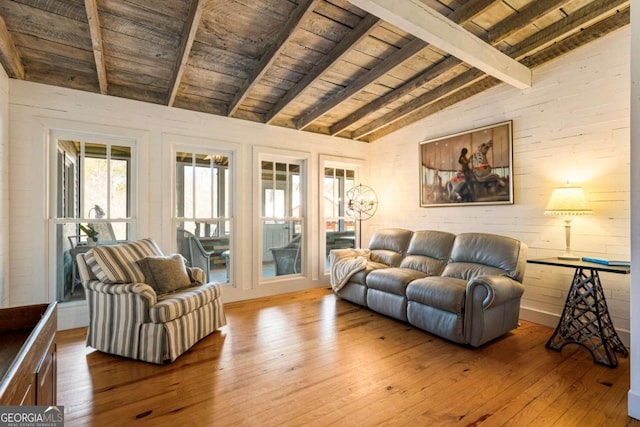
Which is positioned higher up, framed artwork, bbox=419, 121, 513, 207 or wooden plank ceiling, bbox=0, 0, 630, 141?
wooden plank ceiling, bbox=0, 0, 630, 141

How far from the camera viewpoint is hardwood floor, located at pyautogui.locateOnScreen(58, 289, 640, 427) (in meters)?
1.84

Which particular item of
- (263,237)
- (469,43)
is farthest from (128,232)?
(469,43)

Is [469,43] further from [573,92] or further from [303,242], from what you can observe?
[303,242]

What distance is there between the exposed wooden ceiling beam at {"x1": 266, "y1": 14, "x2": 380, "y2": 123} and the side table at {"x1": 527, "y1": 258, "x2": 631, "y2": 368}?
8.41 ft

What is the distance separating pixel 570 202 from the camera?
2.87m

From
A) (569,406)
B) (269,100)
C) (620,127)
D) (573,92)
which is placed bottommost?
(569,406)

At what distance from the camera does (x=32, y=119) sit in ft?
10.0

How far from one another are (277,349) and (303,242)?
2280 mm

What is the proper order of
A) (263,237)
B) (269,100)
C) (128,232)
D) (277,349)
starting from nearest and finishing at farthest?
(277,349)
(128,232)
(269,100)
(263,237)

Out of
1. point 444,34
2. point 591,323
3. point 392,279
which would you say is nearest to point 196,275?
point 392,279

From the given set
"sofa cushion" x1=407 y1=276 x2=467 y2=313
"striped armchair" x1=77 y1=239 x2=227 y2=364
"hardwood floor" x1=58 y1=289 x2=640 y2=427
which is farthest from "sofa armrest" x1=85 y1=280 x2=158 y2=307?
"sofa cushion" x1=407 y1=276 x2=467 y2=313


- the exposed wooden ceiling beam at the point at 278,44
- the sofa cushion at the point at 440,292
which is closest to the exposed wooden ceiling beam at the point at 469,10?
the exposed wooden ceiling beam at the point at 278,44

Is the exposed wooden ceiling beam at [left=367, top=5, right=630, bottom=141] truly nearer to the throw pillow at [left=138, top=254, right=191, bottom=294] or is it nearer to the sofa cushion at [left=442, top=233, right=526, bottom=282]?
the sofa cushion at [left=442, top=233, right=526, bottom=282]

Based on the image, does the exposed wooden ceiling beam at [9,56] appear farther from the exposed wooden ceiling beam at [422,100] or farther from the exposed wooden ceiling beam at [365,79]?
the exposed wooden ceiling beam at [422,100]
